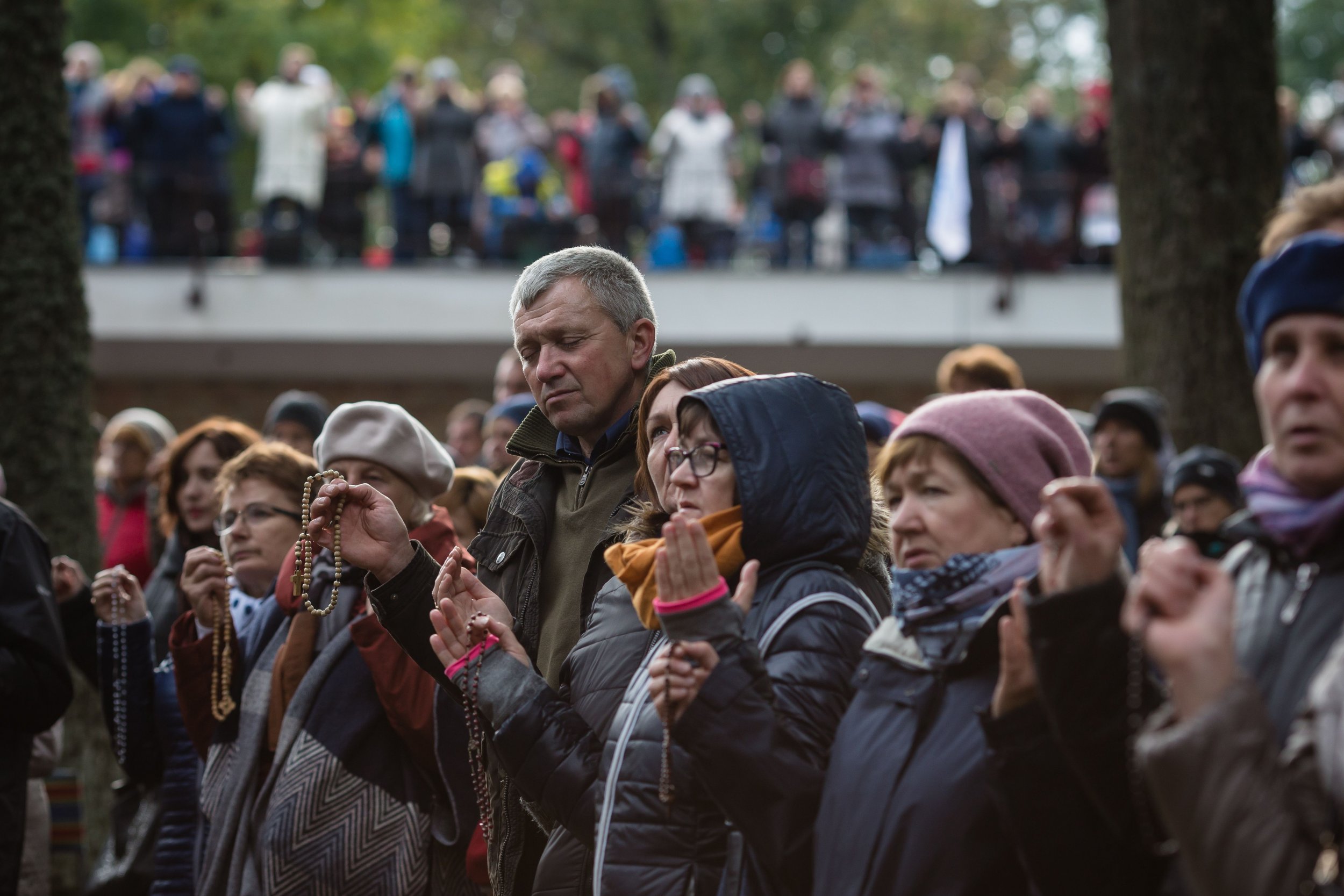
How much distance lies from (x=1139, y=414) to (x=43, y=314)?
4.51 m

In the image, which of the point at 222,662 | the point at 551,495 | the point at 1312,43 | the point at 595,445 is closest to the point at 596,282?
the point at 595,445

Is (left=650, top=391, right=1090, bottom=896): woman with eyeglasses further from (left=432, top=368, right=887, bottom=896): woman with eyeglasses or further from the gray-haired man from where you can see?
the gray-haired man

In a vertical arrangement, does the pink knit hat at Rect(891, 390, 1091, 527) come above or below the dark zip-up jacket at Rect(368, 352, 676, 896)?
above

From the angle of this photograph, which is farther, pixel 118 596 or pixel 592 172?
pixel 592 172

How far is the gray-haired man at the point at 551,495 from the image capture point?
340cm

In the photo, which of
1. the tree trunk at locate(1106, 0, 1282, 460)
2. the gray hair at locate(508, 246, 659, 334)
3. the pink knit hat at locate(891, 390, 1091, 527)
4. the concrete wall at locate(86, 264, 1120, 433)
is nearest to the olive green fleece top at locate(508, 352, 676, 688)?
the gray hair at locate(508, 246, 659, 334)

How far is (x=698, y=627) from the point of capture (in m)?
2.51

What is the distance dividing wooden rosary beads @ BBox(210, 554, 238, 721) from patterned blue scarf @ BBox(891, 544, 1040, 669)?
2.34 metres

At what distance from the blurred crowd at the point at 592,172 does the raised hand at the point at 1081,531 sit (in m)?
11.4

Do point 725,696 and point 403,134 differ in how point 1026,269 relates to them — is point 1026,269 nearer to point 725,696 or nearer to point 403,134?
point 403,134

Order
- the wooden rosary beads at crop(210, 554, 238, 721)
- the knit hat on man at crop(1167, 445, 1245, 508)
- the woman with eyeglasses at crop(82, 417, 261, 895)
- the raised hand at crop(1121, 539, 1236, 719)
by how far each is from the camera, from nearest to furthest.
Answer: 1. the raised hand at crop(1121, 539, 1236, 719)
2. the wooden rosary beads at crop(210, 554, 238, 721)
3. the woman with eyeglasses at crop(82, 417, 261, 895)
4. the knit hat on man at crop(1167, 445, 1245, 508)

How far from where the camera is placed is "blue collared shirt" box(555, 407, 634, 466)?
3.53 m

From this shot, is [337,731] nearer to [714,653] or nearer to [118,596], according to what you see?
[118,596]

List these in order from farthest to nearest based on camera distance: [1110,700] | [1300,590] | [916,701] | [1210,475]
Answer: [1210,475] < [916,701] < [1110,700] < [1300,590]
